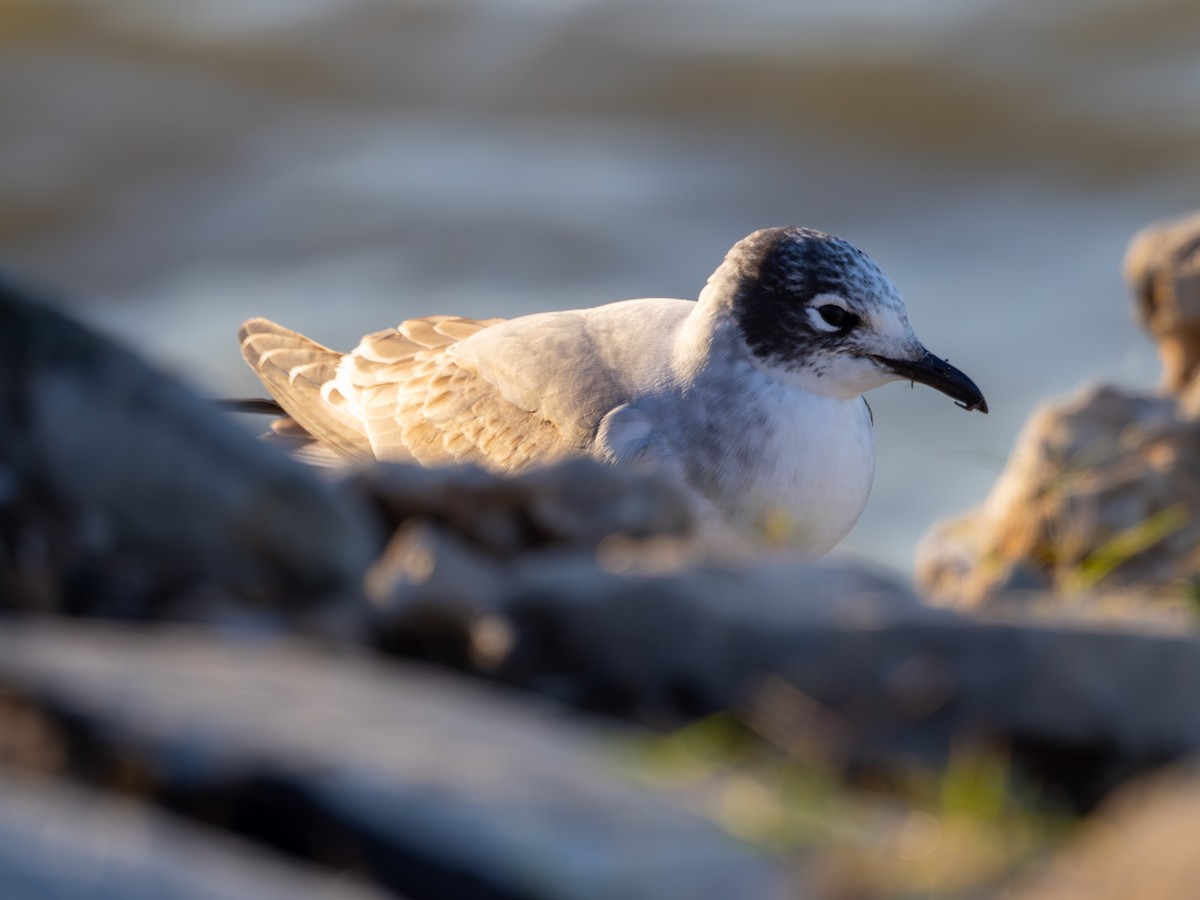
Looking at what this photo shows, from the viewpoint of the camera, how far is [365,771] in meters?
2.17

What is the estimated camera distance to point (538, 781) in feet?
7.24

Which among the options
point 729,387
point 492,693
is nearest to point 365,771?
point 492,693

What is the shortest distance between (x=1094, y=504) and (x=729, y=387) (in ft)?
4.27

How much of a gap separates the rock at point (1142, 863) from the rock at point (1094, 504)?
232 centimetres

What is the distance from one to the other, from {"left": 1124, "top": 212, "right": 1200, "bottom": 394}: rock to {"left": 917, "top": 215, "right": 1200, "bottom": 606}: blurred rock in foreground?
2.22ft

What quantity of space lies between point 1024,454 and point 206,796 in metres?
3.42

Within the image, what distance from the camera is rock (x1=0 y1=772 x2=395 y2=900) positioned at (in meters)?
1.89

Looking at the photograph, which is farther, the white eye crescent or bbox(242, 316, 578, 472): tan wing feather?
bbox(242, 316, 578, 472): tan wing feather

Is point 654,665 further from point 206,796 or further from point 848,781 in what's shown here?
point 206,796

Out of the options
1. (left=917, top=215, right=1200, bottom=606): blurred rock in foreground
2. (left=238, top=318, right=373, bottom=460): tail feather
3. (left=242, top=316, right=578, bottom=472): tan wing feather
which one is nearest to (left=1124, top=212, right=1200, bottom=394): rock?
(left=917, top=215, right=1200, bottom=606): blurred rock in foreground

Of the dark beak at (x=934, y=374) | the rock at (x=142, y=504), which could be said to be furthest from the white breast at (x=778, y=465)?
the rock at (x=142, y=504)

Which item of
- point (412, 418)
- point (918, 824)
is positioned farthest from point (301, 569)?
point (412, 418)

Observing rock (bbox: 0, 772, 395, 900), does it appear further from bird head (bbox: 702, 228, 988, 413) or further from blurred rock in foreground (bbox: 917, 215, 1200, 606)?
bird head (bbox: 702, 228, 988, 413)

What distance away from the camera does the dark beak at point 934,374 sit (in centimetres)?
588
